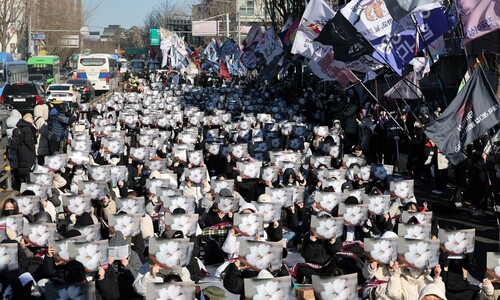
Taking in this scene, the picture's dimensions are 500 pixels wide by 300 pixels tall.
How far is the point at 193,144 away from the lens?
90.3 ft

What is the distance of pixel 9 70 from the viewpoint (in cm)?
5431

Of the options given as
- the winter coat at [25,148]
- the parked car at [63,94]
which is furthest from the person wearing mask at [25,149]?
the parked car at [63,94]

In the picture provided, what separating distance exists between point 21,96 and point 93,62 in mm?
32964

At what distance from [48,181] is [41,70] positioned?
2119 inches

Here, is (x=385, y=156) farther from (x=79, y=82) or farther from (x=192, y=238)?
(x=79, y=82)

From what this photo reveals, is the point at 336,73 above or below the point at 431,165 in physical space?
above

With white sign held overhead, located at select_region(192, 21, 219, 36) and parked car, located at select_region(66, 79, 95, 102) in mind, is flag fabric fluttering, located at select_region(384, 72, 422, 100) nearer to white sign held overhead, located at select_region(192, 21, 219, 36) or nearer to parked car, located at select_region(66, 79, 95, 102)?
parked car, located at select_region(66, 79, 95, 102)

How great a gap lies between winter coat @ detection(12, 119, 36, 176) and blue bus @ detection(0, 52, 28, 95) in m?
28.1

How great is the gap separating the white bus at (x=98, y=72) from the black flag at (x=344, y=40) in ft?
159

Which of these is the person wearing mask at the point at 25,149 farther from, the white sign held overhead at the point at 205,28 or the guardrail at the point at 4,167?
the white sign held overhead at the point at 205,28

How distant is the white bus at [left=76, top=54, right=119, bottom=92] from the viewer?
234ft

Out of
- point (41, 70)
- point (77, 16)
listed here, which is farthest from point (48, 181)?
point (77, 16)

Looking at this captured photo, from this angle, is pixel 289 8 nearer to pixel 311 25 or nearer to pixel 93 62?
pixel 93 62

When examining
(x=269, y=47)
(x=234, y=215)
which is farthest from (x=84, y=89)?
(x=234, y=215)
